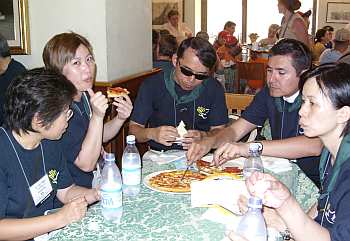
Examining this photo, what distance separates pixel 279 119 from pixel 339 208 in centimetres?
155

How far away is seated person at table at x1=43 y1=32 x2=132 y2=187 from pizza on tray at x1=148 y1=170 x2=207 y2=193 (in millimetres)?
423

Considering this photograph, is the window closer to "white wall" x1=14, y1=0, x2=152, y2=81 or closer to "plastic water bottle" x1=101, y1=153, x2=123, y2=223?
"white wall" x1=14, y1=0, x2=152, y2=81

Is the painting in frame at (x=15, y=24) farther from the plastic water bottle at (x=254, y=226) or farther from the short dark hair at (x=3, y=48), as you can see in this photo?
the plastic water bottle at (x=254, y=226)

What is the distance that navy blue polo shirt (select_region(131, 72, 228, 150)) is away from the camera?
320 cm

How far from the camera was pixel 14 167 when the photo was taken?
5.95ft

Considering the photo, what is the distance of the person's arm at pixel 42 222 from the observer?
171 centimetres

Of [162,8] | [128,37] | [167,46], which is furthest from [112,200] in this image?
[162,8]

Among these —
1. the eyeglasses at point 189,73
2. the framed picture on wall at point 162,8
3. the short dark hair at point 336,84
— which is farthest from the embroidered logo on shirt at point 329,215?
the framed picture on wall at point 162,8

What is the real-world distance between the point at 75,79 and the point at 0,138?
31.0 inches

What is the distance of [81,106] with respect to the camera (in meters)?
2.55

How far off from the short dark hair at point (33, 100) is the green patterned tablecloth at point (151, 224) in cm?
44

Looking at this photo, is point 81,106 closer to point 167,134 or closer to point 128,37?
point 167,134

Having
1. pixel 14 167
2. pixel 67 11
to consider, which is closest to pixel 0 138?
pixel 14 167

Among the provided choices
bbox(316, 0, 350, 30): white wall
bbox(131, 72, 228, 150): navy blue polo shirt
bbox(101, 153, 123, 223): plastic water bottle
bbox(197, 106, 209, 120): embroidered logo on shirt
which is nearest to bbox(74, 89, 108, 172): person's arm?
bbox(101, 153, 123, 223): plastic water bottle
